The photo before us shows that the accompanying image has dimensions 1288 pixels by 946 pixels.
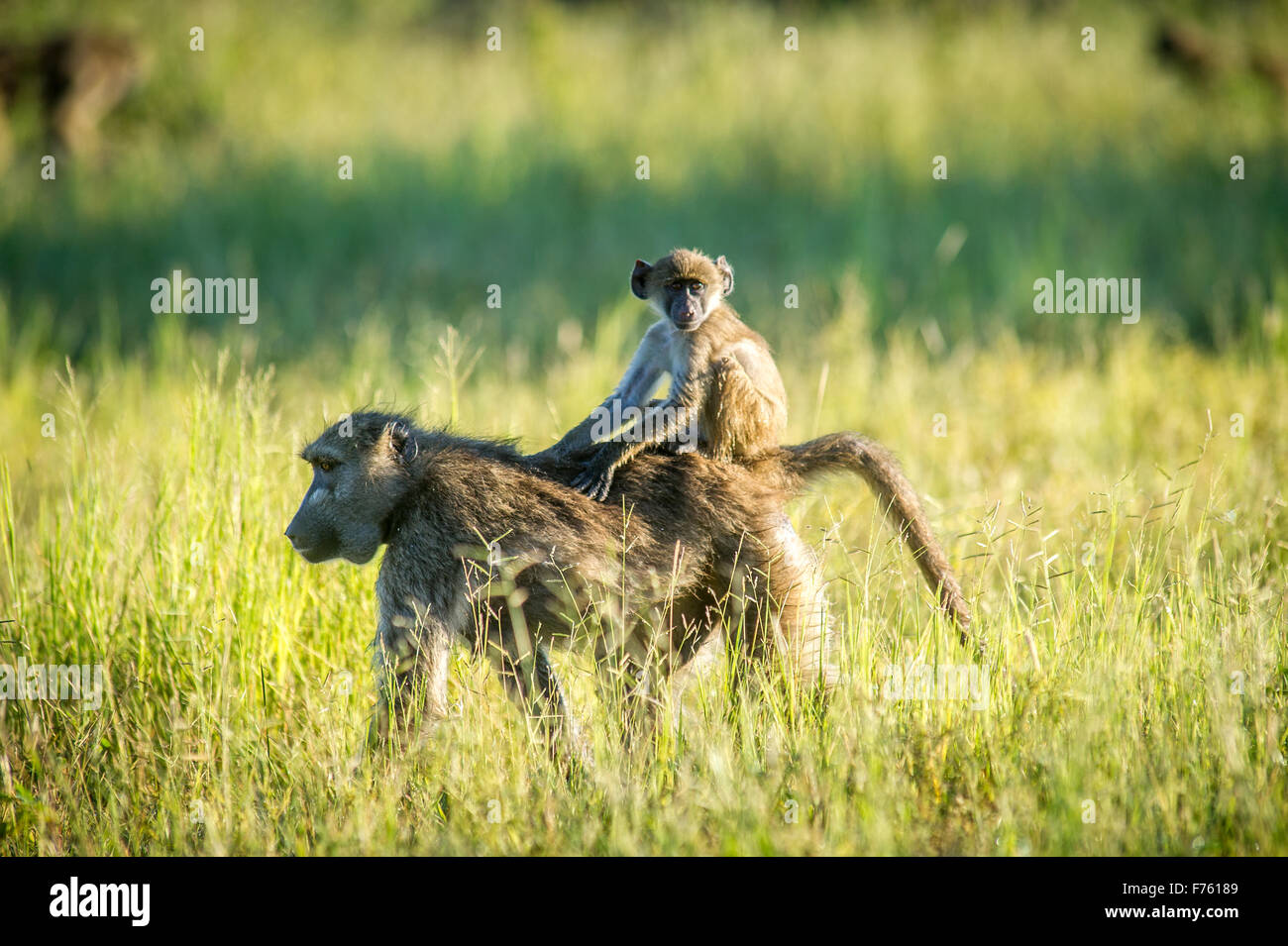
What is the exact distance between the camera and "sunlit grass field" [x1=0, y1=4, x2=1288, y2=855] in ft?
11.8

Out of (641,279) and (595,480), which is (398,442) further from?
(641,279)

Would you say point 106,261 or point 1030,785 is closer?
point 1030,785

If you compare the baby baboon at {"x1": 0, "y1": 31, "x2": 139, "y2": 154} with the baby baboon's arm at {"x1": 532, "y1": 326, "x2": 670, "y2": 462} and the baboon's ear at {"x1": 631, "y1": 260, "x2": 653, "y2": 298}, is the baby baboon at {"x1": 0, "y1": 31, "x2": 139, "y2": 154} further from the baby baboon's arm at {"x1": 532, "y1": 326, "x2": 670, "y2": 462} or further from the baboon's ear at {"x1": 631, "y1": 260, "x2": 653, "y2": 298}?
the baby baboon's arm at {"x1": 532, "y1": 326, "x2": 670, "y2": 462}

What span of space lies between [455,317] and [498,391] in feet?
8.85

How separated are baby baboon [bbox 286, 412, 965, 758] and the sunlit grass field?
0.18m

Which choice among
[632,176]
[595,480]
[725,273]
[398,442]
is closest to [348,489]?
[398,442]

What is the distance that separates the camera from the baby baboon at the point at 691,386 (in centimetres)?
421

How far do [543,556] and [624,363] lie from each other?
486cm

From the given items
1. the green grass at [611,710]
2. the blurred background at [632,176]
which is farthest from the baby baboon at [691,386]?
the blurred background at [632,176]

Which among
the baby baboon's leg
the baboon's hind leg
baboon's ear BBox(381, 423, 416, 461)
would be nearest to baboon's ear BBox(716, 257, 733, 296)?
the baby baboon's leg

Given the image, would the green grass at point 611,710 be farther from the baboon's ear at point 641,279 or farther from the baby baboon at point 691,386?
the baboon's ear at point 641,279
